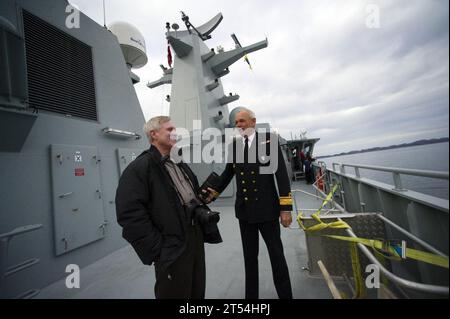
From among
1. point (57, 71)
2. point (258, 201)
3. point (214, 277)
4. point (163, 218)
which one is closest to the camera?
point (163, 218)

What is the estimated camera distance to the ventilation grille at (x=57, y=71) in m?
2.63

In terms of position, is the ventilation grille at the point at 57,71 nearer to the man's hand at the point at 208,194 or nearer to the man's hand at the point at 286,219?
the man's hand at the point at 208,194

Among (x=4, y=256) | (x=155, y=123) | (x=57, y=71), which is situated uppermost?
(x=57, y=71)

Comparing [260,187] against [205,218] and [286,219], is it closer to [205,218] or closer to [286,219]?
[286,219]

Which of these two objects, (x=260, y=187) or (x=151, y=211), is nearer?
(x=151, y=211)

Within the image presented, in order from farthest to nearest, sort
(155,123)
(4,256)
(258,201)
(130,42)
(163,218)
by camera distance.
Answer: (130,42) < (4,256) < (258,201) < (155,123) < (163,218)

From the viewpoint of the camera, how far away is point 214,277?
7.46 feet

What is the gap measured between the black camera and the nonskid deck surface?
819 millimetres

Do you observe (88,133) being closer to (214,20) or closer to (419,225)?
(419,225)

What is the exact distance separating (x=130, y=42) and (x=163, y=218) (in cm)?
494

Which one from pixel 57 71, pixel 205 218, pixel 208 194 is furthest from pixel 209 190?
pixel 57 71

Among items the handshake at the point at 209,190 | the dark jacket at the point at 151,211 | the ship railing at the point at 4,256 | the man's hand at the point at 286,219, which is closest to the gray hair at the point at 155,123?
the dark jacket at the point at 151,211

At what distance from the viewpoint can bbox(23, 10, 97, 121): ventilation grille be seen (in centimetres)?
263

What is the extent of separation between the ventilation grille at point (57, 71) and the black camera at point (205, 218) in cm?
261
